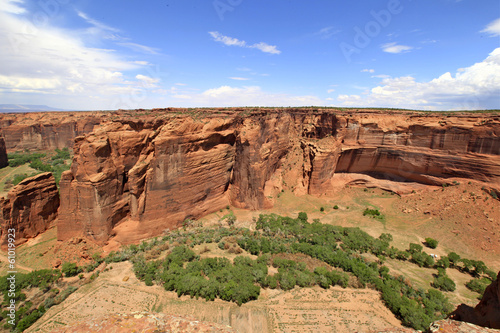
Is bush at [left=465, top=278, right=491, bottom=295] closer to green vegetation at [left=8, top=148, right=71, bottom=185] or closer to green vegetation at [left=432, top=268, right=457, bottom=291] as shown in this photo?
green vegetation at [left=432, top=268, right=457, bottom=291]

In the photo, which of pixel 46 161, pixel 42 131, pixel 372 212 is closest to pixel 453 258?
pixel 372 212

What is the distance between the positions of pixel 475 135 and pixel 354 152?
12.5 metres

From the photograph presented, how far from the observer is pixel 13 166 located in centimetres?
4584

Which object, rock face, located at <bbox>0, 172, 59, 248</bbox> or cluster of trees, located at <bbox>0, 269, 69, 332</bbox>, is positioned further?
rock face, located at <bbox>0, 172, 59, 248</bbox>

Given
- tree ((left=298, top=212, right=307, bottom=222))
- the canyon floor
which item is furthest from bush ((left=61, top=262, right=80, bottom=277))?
tree ((left=298, top=212, right=307, bottom=222))

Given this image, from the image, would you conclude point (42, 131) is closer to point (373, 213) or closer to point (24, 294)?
point (24, 294)

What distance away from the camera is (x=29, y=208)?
18750mm

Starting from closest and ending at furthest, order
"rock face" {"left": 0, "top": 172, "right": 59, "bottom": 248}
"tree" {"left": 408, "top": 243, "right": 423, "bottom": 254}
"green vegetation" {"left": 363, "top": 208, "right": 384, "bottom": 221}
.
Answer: "rock face" {"left": 0, "top": 172, "right": 59, "bottom": 248} < "tree" {"left": 408, "top": 243, "right": 423, "bottom": 254} < "green vegetation" {"left": 363, "top": 208, "right": 384, "bottom": 221}

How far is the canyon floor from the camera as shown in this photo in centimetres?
1389

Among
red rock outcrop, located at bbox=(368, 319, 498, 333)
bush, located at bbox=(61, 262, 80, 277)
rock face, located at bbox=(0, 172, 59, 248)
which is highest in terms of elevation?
red rock outcrop, located at bbox=(368, 319, 498, 333)

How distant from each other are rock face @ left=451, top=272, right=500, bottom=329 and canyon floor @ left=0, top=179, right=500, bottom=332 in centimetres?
685

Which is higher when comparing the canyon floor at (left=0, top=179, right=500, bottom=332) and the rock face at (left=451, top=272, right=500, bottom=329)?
the rock face at (left=451, top=272, right=500, bottom=329)

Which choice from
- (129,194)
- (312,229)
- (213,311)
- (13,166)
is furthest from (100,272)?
(13,166)

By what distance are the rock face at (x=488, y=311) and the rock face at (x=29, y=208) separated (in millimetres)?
27158
